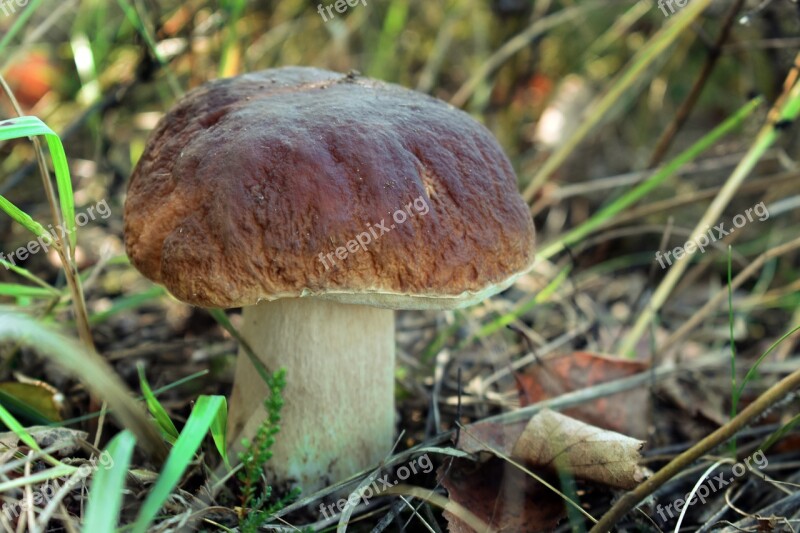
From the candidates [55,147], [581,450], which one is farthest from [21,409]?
[581,450]

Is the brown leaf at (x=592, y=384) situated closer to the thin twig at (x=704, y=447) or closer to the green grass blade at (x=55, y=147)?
the thin twig at (x=704, y=447)

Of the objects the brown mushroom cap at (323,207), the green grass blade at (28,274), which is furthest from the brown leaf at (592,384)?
the green grass blade at (28,274)

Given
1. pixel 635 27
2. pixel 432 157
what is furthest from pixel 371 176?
pixel 635 27

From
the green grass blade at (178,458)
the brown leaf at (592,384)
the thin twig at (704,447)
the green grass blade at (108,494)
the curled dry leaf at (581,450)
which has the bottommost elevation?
the brown leaf at (592,384)

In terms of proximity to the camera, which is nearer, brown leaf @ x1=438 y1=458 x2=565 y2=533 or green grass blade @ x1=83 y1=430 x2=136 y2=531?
green grass blade @ x1=83 y1=430 x2=136 y2=531

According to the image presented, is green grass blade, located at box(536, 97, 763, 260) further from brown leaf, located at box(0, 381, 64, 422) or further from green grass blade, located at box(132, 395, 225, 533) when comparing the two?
brown leaf, located at box(0, 381, 64, 422)

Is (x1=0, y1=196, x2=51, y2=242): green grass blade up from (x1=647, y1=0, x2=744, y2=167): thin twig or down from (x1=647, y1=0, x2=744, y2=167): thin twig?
up

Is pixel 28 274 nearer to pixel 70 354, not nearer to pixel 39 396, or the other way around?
pixel 39 396

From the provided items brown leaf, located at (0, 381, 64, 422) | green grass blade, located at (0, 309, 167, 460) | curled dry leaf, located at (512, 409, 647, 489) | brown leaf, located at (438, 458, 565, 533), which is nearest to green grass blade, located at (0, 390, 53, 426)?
brown leaf, located at (0, 381, 64, 422)
